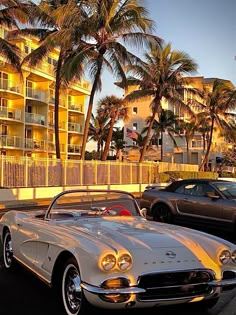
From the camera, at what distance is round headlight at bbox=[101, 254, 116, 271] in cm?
429

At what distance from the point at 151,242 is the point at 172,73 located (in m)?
34.0

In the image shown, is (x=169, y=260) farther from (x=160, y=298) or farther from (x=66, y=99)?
(x=66, y=99)

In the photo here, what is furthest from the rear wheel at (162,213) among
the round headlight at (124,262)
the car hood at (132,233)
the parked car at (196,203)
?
the round headlight at (124,262)

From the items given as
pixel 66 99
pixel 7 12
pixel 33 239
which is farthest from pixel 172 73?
pixel 33 239

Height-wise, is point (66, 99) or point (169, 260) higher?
point (66, 99)

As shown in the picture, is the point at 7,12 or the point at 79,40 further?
the point at 79,40

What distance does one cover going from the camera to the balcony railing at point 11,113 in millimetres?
47672

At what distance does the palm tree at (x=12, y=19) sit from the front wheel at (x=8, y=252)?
20114mm

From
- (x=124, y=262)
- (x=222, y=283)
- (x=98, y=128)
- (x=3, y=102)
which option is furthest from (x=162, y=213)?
(x=98, y=128)

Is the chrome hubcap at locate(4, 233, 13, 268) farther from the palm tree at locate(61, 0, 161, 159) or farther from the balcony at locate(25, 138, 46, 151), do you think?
the balcony at locate(25, 138, 46, 151)

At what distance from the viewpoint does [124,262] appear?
434cm

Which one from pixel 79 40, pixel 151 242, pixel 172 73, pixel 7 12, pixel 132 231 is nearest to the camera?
pixel 151 242

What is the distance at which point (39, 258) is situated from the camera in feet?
18.0

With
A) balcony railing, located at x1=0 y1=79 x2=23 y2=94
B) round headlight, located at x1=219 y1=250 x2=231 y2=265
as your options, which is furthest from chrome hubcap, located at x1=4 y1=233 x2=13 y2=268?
balcony railing, located at x1=0 y1=79 x2=23 y2=94
